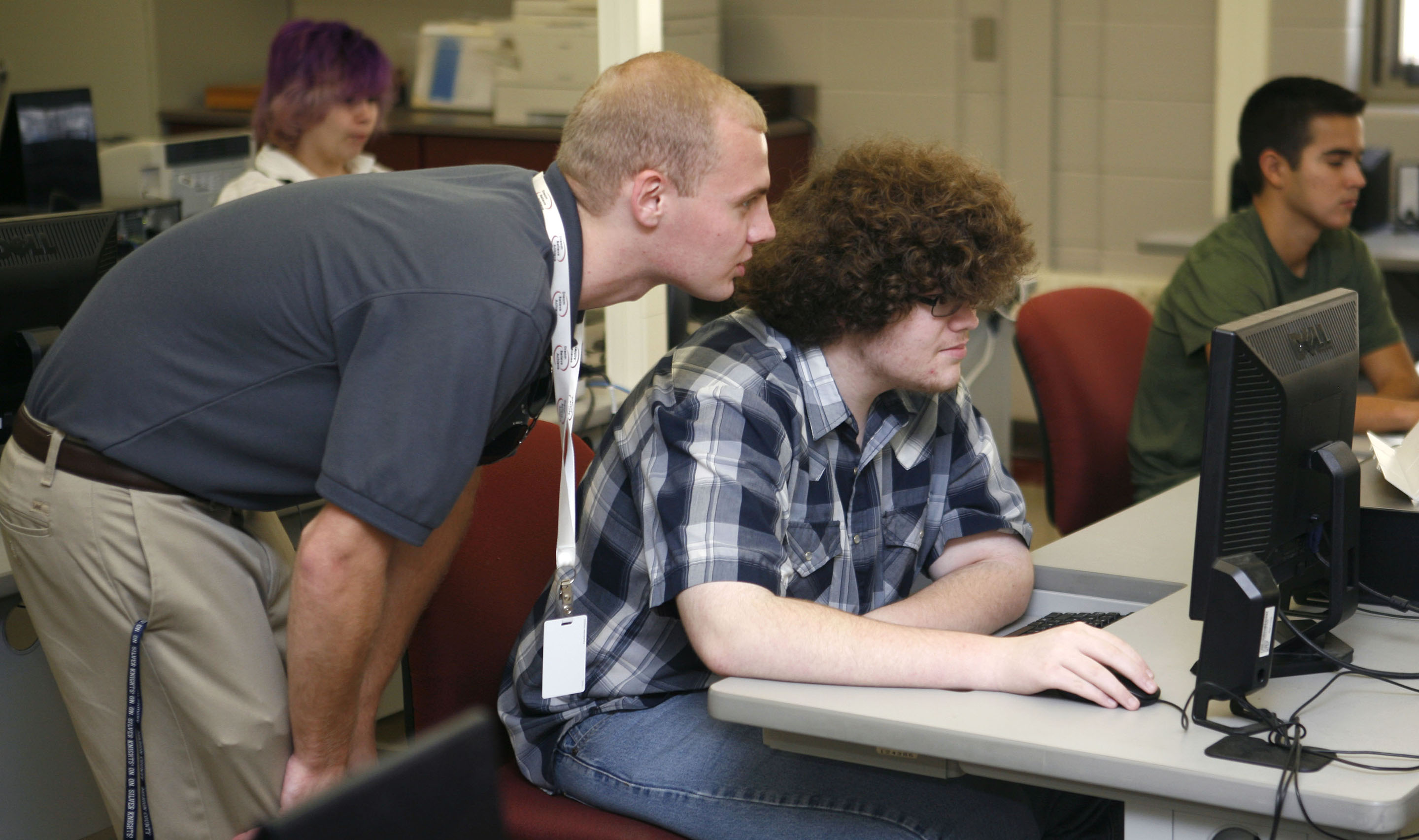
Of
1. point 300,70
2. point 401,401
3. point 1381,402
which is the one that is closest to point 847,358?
point 401,401

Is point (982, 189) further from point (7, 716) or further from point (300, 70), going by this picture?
point (300, 70)

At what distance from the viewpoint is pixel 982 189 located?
1606mm

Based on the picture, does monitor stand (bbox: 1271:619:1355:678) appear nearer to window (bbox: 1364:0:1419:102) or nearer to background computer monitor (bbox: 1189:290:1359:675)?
background computer monitor (bbox: 1189:290:1359:675)

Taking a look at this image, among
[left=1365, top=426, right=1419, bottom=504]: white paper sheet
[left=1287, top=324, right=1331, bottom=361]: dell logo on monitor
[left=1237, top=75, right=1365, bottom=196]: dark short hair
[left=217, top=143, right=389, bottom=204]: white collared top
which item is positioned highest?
[left=1237, top=75, right=1365, bottom=196]: dark short hair

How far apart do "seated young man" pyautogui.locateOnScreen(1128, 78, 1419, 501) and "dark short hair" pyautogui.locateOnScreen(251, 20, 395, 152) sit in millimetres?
1781

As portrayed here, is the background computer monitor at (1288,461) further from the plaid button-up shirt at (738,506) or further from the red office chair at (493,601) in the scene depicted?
the red office chair at (493,601)

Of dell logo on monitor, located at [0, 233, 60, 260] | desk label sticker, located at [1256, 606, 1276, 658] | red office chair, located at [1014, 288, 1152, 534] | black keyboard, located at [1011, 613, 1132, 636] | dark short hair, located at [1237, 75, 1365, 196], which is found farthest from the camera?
dark short hair, located at [1237, 75, 1365, 196]

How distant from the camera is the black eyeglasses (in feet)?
5.16

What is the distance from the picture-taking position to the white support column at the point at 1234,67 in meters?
3.92

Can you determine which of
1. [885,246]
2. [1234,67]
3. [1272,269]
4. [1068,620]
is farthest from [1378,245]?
[885,246]

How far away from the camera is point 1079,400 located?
2.53m

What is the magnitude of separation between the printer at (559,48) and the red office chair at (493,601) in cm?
253

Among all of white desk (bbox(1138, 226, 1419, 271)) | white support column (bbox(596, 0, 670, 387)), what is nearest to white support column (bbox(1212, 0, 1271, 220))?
white desk (bbox(1138, 226, 1419, 271))

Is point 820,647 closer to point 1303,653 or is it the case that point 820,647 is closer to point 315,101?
point 1303,653
